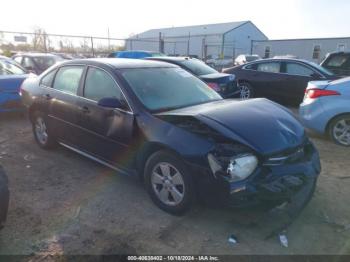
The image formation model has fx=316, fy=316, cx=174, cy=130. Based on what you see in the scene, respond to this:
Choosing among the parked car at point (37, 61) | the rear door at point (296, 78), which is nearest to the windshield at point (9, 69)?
the parked car at point (37, 61)

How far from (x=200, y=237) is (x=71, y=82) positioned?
2953 mm

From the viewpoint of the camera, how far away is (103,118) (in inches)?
156

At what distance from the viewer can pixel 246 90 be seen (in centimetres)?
980

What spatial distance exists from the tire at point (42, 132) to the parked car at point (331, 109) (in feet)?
15.3

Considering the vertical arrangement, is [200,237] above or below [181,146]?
below

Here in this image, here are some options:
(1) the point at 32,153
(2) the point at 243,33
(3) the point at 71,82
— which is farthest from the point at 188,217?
(2) the point at 243,33

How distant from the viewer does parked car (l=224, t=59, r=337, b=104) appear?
8.70m

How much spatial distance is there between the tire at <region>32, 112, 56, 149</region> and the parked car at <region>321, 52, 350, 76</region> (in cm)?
853

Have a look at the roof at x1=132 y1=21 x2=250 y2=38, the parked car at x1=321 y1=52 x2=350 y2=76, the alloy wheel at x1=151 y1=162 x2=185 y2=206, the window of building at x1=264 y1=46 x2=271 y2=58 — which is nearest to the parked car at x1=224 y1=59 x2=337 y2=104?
the parked car at x1=321 y1=52 x2=350 y2=76

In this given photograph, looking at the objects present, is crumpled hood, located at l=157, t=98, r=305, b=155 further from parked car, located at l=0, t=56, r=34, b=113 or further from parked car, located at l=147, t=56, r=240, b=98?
parked car, located at l=0, t=56, r=34, b=113

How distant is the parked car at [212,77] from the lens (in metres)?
7.65

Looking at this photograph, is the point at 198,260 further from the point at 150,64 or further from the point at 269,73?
the point at 269,73

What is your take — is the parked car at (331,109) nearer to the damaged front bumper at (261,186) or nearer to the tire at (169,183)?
the damaged front bumper at (261,186)

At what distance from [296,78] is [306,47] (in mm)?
30534
